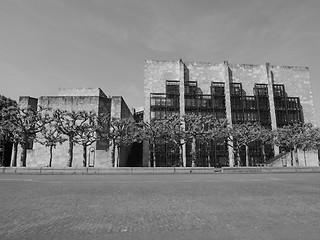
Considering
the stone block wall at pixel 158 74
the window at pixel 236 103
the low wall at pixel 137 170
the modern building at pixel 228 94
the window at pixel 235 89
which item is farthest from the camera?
the window at pixel 235 89

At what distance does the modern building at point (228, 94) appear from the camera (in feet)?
154

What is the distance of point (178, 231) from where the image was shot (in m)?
5.03

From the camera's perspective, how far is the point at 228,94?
48.8 metres

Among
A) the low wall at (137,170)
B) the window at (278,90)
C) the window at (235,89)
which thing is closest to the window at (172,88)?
the window at (235,89)

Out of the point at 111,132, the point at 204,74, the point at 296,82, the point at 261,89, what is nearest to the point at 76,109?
the point at 111,132

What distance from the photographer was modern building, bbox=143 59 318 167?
47062 millimetres

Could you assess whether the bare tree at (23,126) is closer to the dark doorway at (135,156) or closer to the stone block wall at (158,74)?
the dark doorway at (135,156)

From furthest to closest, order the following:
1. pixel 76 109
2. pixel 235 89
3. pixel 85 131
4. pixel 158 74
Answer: pixel 235 89, pixel 158 74, pixel 76 109, pixel 85 131

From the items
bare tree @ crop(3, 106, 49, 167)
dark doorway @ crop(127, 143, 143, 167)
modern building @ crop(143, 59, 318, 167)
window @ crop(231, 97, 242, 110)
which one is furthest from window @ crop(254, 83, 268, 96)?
bare tree @ crop(3, 106, 49, 167)

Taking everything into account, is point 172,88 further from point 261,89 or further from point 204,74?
point 261,89

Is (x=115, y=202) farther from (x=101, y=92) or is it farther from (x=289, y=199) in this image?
(x=101, y=92)

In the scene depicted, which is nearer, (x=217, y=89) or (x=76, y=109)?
(x=76, y=109)

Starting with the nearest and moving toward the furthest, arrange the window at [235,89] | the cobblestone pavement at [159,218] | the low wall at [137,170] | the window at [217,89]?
the cobblestone pavement at [159,218]
the low wall at [137,170]
the window at [217,89]
the window at [235,89]

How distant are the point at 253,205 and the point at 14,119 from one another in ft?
101
